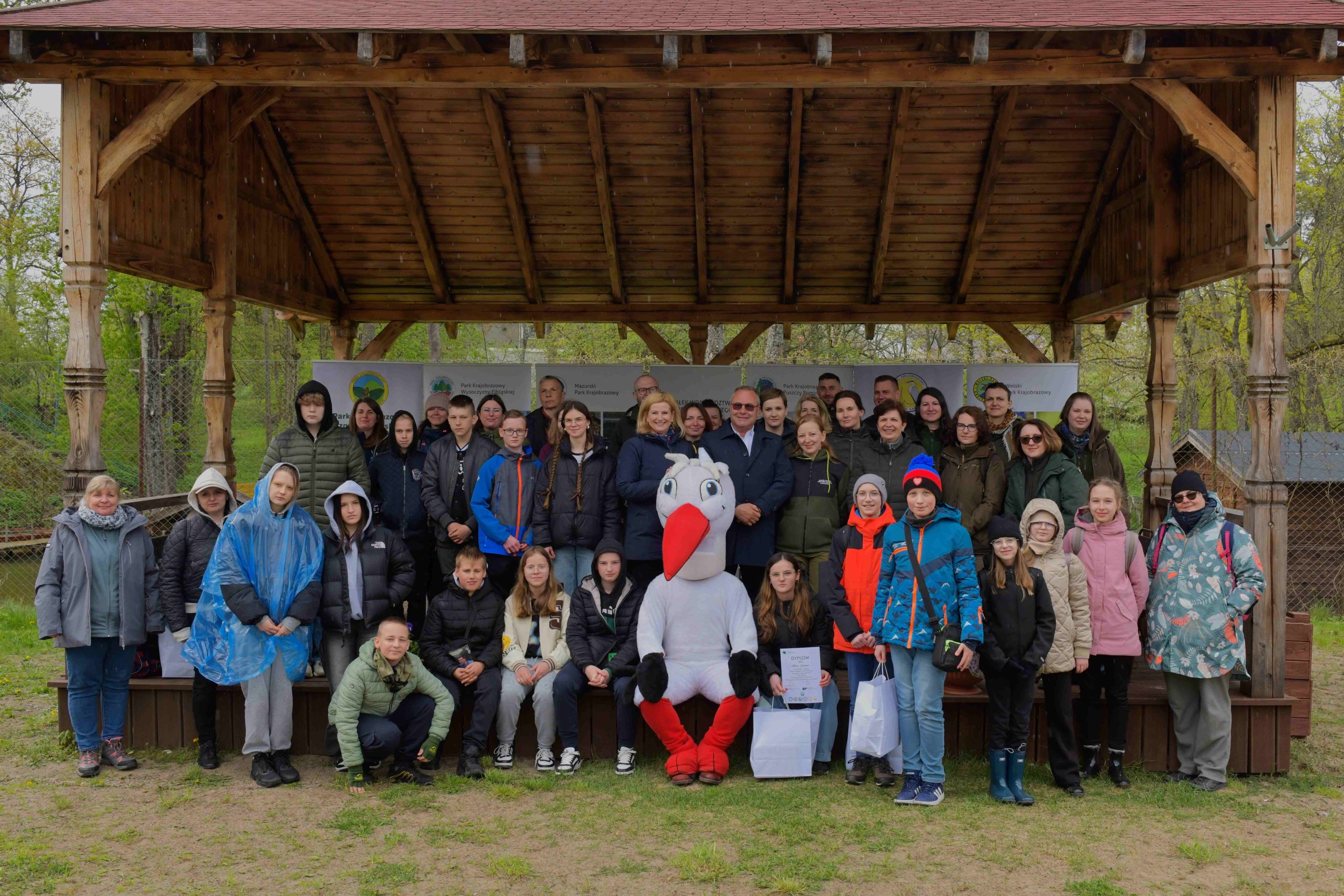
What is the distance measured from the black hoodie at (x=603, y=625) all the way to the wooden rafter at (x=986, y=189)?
17.5 ft

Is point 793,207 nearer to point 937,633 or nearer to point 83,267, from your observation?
point 937,633

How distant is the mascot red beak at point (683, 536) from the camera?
5531 millimetres

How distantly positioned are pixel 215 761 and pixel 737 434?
3.57 meters

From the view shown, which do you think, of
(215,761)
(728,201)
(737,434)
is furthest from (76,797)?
(728,201)

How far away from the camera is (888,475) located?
6.21 metres

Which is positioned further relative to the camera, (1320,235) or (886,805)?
(1320,235)

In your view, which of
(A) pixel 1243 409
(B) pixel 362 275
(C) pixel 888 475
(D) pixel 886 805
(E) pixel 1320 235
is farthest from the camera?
(A) pixel 1243 409

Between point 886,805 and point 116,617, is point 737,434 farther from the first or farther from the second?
point 116,617

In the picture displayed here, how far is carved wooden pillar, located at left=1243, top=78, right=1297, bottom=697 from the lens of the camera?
19.3 feet

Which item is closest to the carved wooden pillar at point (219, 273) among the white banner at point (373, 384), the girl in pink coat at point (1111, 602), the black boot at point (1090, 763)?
the white banner at point (373, 384)

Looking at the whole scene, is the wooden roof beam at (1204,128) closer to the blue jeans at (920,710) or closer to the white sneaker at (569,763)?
the blue jeans at (920,710)

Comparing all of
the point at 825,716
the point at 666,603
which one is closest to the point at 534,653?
the point at 666,603

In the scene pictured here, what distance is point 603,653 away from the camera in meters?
5.71

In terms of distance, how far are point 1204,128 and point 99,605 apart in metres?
6.92
